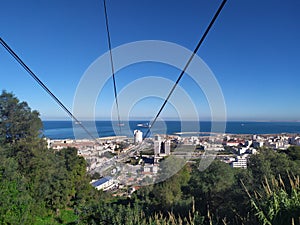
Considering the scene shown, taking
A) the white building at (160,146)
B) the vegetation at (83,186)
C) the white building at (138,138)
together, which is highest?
the white building at (138,138)

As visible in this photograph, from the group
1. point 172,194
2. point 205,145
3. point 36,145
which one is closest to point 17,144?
point 36,145

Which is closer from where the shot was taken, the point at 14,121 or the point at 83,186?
the point at 14,121

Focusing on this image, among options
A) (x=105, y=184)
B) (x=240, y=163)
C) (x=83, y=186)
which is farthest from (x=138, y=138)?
(x=105, y=184)

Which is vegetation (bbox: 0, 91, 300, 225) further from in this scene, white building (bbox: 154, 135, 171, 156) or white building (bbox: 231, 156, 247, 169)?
white building (bbox: 154, 135, 171, 156)

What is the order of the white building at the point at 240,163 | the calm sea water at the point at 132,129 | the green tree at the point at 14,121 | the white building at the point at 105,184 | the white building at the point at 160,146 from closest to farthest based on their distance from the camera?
the calm sea water at the point at 132,129, the white building at the point at 160,146, the white building at the point at 240,163, the green tree at the point at 14,121, the white building at the point at 105,184

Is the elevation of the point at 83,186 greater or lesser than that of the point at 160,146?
lesser

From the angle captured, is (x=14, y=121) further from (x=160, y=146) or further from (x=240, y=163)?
(x=240, y=163)

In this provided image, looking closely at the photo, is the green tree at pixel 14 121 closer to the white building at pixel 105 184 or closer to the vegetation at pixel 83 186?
the vegetation at pixel 83 186

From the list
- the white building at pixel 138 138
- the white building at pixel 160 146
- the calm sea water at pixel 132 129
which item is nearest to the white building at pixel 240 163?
the calm sea water at pixel 132 129
